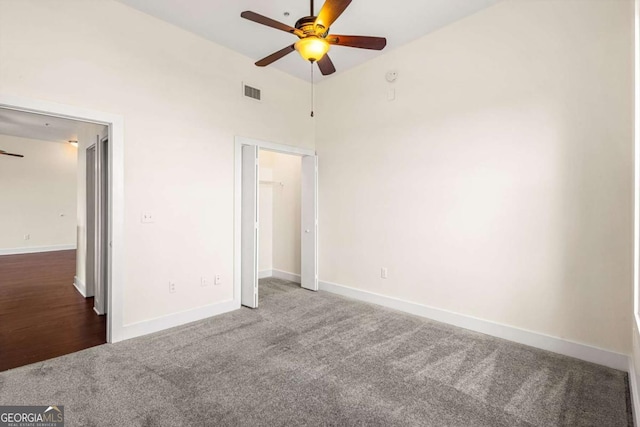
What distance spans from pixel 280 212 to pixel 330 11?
4.08 metres

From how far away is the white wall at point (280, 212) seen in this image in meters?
5.58

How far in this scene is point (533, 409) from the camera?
2.01m

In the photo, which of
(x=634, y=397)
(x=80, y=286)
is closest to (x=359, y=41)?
(x=634, y=397)

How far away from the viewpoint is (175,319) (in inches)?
135

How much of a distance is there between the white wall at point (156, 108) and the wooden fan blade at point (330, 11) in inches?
80.3

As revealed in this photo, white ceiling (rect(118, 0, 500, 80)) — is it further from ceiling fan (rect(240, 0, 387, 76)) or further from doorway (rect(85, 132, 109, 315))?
doorway (rect(85, 132, 109, 315))

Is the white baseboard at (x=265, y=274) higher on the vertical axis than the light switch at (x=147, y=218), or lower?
lower

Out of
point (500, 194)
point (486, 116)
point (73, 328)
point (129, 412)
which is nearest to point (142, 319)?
point (73, 328)

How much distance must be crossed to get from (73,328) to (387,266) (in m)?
3.84

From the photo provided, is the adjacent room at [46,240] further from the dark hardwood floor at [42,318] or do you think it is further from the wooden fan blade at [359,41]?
the wooden fan blade at [359,41]

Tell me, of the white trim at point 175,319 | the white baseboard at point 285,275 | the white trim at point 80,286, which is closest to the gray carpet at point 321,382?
the white trim at point 175,319

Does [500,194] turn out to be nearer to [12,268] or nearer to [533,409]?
[533,409]

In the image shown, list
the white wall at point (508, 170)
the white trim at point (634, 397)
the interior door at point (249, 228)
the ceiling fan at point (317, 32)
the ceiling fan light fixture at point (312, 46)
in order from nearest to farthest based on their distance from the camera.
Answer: the white trim at point (634, 397)
the ceiling fan at point (317, 32)
the ceiling fan light fixture at point (312, 46)
the white wall at point (508, 170)
the interior door at point (249, 228)

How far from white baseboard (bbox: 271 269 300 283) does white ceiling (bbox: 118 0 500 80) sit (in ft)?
12.1
